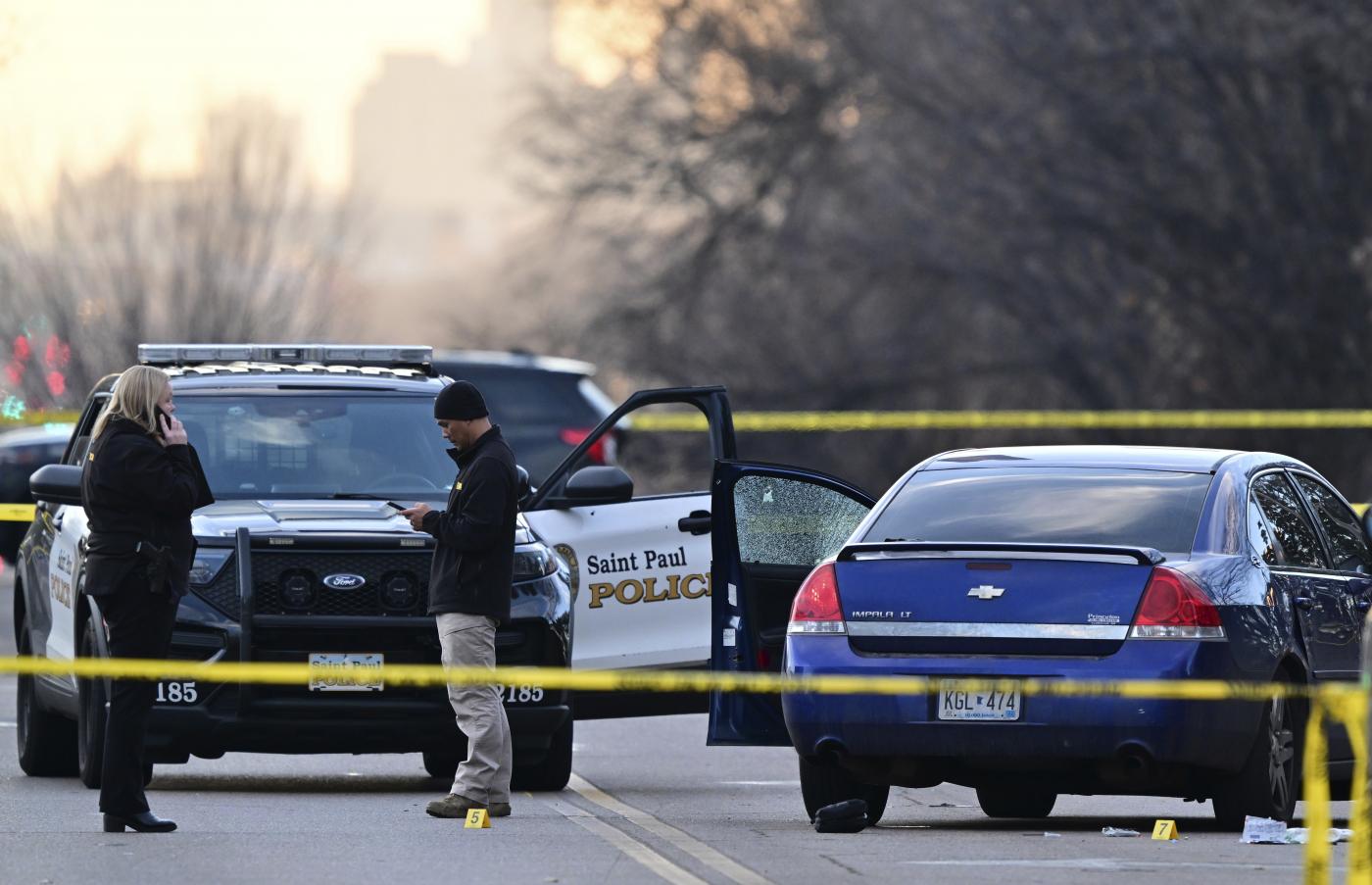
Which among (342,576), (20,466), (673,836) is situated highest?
(342,576)

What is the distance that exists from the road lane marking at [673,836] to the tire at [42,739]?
2.30 metres

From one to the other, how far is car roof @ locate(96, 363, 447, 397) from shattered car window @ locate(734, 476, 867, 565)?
6.74 ft

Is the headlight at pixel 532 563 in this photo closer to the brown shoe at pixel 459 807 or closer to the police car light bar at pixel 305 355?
the brown shoe at pixel 459 807

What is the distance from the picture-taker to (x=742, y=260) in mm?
39344

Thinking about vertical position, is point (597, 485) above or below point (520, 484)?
below

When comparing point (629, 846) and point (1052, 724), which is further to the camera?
point (629, 846)

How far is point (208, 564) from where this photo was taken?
11.3m

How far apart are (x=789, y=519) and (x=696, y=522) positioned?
1.41m

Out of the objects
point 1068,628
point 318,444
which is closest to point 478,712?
point 318,444

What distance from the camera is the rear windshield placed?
1030cm

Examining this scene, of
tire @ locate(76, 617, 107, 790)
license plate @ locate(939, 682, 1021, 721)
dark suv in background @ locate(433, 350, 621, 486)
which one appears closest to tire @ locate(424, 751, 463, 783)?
tire @ locate(76, 617, 107, 790)

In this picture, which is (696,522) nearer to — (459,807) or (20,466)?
(459,807)

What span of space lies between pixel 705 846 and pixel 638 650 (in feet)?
10.1

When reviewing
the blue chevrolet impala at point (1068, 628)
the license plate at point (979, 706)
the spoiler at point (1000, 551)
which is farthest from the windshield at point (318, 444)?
the license plate at point (979, 706)
